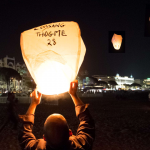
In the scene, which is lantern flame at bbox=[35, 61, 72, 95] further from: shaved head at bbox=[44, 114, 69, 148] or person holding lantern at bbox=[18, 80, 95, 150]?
shaved head at bbox=[44, 114, 69, 148]

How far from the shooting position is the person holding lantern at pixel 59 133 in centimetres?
154

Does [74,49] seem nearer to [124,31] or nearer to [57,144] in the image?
[57,144]

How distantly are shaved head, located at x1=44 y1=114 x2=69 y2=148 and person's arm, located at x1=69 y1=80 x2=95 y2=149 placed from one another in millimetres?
198

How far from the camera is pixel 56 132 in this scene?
1.54 m

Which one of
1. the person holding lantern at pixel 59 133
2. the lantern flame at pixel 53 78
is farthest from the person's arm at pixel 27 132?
the lantern flame at pixel 53 78

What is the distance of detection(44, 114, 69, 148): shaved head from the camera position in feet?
5.04

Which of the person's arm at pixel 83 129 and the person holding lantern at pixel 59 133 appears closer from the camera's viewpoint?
the person holding lantern at pixel 59 133

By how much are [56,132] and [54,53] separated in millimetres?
910

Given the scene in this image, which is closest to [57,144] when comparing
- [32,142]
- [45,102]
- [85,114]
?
[32,142]

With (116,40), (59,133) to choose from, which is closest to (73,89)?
(59,133)

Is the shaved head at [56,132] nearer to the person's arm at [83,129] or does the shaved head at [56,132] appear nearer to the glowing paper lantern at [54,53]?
the person's arm at [83,129]

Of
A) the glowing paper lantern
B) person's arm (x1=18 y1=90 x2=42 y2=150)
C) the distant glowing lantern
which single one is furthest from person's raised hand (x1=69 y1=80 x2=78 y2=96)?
the distant glowing lantern

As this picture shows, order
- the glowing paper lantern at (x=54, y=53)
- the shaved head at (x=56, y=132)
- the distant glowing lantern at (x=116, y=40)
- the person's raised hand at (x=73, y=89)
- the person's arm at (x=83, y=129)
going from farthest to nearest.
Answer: the distant glowing lantern at (x=116, y=40) < the glowing paper lantern at (x=54, y=53) < the person's raised hand at (x=73, y=89) < the person's arm at (x=83, y=129) < the shaved head at (x=56, y=132)

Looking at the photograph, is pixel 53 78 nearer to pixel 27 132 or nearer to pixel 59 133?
pixel 27 132
